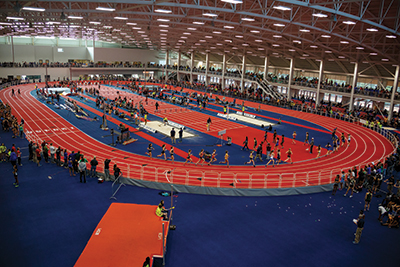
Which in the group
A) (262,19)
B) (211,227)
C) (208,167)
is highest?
(262,19)

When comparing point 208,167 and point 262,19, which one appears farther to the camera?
point 262,19

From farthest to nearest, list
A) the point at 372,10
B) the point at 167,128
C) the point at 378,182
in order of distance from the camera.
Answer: the point at 167,128 → the point at 372,10 → the point at 378,182

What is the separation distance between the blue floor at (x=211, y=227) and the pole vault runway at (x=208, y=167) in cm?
193

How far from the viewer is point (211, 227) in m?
12.2

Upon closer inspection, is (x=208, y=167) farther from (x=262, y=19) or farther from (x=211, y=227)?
(x=262, y=19)

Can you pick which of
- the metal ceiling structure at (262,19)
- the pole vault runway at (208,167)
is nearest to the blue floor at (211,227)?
the pole vault runway at (208,167)

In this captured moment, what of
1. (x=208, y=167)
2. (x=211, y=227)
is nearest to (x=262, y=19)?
(x=208, y=167)

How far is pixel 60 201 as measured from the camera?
13695mm

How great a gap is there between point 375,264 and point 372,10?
2166 cm

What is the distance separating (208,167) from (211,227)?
9020 millimetres

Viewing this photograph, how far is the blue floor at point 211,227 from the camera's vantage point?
10.3m

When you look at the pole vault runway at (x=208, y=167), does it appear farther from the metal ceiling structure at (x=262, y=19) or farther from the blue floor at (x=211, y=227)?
the metal ceiling structure at (x=262, y=19)

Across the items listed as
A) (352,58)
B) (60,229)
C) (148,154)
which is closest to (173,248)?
(60,229)

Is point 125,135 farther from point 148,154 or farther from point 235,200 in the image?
point 235,200
